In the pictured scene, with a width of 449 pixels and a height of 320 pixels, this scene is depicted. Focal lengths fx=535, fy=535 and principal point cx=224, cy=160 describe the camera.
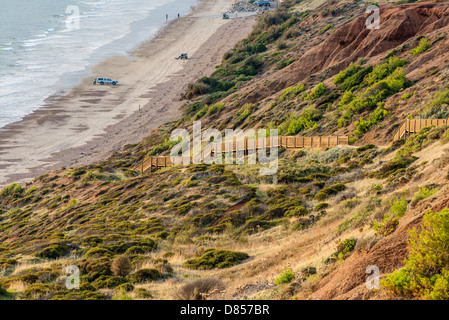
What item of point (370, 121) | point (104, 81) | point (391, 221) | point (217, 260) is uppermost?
point (104, 81)

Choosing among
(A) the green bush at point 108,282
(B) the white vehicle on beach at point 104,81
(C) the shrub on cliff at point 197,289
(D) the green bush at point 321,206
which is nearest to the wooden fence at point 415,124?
(D) the green bush at point 321,206

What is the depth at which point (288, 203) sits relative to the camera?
69.1 feet

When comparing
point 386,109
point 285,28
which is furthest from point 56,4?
point 386,109

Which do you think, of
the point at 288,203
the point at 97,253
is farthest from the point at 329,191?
the point at 97,253

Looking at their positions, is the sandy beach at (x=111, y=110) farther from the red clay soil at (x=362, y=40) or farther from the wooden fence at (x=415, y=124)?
the wooden fence at (x=415, y=124)

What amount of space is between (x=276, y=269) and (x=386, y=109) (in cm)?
1774

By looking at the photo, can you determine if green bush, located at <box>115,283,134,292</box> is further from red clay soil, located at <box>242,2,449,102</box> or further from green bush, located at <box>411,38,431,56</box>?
red clay soil, located at <box>242,2,449,102</box>

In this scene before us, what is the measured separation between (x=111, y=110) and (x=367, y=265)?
50.8 m

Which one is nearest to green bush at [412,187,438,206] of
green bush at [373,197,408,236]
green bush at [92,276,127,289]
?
green bush at [373,197,408,236]

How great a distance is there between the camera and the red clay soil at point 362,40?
3903 cm

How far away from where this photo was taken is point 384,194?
17359 millimetres

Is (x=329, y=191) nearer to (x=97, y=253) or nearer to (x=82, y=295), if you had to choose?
(x=97, y=253)

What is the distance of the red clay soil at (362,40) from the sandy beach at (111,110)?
42.5ft
